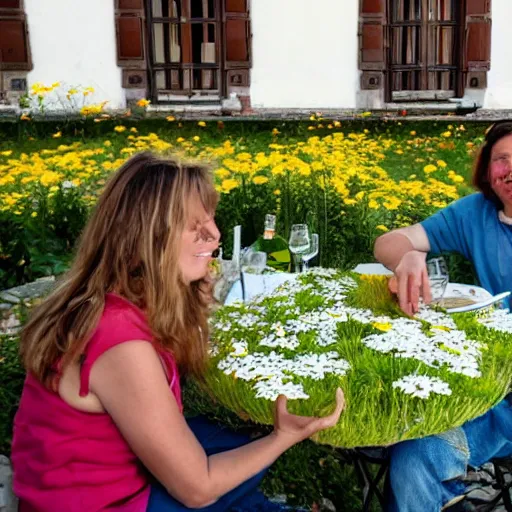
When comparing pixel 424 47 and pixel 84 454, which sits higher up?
pixel 424 47

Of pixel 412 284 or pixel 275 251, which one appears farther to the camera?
pixel 275 251

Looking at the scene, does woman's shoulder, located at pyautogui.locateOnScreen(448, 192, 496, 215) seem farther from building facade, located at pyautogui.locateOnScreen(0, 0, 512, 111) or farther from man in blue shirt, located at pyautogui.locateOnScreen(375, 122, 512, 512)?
building facade, located at pyautogui.locateOnScreen(0, 0, 512, 111)

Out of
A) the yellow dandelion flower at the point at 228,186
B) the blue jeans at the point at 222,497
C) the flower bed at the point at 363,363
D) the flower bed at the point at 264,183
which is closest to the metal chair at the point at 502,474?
the flower bed at the point at 363,363

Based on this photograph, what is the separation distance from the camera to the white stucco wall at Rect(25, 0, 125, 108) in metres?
8.87

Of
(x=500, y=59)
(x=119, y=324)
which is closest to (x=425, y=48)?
(x=500, y=59)

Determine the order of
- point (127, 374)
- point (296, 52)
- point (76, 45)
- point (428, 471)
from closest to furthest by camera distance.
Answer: point (127, 374) < point (428, 471) < point (76, 45) < point (296, 52)

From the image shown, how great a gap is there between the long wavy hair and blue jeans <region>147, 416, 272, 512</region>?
0.28 metres

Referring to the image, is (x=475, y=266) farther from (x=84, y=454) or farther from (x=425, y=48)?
(x=425, y=48)

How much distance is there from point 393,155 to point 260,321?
190 inches

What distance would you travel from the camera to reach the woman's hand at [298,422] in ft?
4.81

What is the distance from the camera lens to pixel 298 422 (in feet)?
4.91

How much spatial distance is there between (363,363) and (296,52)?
7951 mm

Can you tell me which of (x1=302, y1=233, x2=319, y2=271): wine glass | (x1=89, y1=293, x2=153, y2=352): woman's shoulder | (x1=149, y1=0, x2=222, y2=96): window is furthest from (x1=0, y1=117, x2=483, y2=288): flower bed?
(x1=149, y1=0, x2=222, y2=96): window

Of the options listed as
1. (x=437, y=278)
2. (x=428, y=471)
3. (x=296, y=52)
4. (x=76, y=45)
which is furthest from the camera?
(x=296, y=52)
